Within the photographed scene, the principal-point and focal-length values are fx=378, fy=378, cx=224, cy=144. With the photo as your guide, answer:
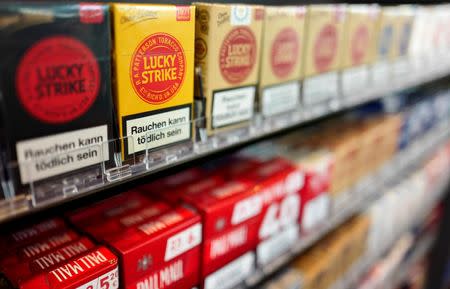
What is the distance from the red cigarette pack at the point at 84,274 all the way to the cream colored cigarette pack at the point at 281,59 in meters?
0.52

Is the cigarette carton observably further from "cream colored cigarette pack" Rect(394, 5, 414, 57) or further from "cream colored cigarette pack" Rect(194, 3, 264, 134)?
"cream colored cigarette pack" Rect(194, 3, 264, 134)

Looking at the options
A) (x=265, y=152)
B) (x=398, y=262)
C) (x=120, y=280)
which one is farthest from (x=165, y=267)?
(x=398, y=262)

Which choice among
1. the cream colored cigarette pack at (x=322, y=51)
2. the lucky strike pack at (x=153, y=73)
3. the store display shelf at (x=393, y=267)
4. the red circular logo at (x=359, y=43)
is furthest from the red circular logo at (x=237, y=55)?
the store display shelf at (x=393, y=267)

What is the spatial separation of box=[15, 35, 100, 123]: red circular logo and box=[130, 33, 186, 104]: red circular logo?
0.08 m

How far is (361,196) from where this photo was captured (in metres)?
1.58

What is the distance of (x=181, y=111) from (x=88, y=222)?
338 millimetres

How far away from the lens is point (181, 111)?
77 centimetres

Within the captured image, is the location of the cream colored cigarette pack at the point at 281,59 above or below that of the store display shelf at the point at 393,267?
above

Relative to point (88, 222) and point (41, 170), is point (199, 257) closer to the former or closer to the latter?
point (88, 222)

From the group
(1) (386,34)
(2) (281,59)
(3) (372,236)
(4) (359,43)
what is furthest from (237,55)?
(3) (372,236)

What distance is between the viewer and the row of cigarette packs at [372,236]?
1.36 meters

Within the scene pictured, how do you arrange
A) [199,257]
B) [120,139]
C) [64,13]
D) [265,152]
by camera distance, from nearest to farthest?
[64,13], [120,139], [199,257], [265,152]

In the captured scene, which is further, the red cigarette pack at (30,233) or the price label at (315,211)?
the price label at (315,211)

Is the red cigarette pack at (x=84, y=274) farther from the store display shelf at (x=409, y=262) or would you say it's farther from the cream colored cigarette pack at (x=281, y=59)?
the store display shelf at (x=409, y=262)
